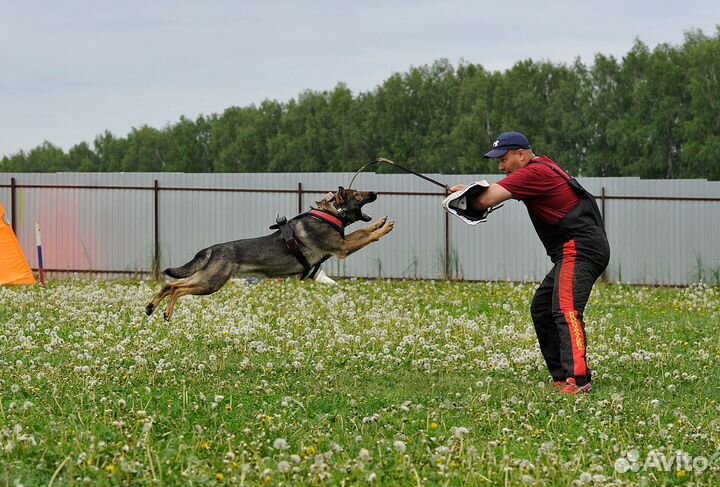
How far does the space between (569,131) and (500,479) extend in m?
70.3

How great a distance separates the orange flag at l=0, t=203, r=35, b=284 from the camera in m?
20.4

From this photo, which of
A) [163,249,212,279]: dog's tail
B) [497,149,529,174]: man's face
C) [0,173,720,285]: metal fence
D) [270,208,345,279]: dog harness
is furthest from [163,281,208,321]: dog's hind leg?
[0,173,720,285]: metal fence

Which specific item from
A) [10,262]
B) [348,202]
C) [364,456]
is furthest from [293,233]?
[10,262]

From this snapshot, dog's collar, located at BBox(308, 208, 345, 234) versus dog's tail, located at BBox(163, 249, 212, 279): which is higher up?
dog's collar, located at BBox(308, 208, 345, 234)

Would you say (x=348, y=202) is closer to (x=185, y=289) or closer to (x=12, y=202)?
(x=185, y=289)

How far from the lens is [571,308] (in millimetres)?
9688

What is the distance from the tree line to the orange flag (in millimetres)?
48890

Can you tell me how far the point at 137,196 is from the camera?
25.3m

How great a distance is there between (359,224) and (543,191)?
14.2 m

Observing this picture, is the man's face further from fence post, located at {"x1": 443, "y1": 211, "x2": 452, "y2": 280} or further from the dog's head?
fence post, located at {"x1": 443, "y1": 211, "x2": 452, "y2": 280}

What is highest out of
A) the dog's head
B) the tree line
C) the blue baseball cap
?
the tree line

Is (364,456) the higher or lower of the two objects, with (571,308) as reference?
lower

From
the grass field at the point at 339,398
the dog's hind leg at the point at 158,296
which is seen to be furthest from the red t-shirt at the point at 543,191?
the dog's hind leg at the point at 158,296

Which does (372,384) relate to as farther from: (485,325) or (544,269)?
(544,269)
